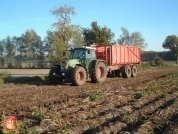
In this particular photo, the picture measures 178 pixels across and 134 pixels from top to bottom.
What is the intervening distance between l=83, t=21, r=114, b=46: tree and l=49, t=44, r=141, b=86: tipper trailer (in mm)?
12703

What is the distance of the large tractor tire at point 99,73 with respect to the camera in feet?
56.6

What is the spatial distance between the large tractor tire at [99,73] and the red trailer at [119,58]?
1.24 meters

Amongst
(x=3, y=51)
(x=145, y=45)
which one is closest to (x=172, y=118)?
(x=145, y=45)

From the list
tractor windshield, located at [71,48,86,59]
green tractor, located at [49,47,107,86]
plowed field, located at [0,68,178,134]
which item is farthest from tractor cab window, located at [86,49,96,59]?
plowed field, located at [0,68,178,134]

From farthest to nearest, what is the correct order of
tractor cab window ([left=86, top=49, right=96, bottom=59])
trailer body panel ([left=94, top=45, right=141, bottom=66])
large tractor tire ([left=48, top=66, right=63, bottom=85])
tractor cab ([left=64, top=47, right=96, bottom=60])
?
1. trailer body panel ([left=94, top=45, right=141, bottom=66])
2. tractor cab window ([left=86, top=49, right=96, bottom=59])
3. tractor cab ([left=64, top=47, right=96, bottom=60])
4. large tractor tire ([left=48, top=66, right=63, bottom=85])

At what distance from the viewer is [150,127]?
22.6ft

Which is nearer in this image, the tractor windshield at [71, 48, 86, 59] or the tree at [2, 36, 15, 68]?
the tractor windshield at [71, 48, 86, 59]

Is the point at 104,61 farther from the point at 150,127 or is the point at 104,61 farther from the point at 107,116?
the point at 150,127

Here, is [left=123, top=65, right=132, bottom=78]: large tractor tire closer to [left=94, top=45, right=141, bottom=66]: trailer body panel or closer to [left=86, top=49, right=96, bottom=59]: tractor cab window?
[left=94, top=45, right=141, bottom=66]: trailer body panel

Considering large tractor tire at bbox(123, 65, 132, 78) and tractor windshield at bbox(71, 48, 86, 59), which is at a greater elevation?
tractor windshield at bbox(71, 48, 86, 59)

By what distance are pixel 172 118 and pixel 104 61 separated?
10.6 m

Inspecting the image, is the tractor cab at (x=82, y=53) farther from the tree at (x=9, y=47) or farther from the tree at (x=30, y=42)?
the tree at (x=9, y=47)

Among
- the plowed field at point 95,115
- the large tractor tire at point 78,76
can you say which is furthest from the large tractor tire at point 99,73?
the plowed field at point 95,115

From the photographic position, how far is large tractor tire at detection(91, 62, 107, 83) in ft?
56.6
